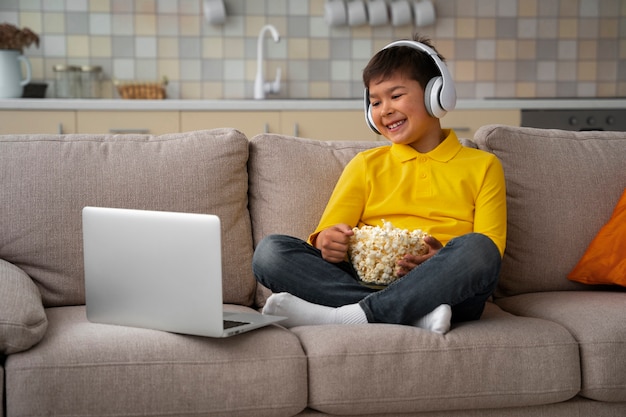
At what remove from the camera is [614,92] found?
4.97 metres

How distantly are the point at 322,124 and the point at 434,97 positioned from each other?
2062mm

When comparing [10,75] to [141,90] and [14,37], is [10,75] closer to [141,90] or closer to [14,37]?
[14,37]

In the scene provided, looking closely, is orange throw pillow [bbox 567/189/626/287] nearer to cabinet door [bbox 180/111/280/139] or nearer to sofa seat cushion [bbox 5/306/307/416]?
sofa seat cushion [bbox 5/306/307/416]

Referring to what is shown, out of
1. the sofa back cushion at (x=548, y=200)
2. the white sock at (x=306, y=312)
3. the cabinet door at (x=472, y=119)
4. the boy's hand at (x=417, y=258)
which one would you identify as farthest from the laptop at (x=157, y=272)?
the cabinet door at (x=472, y=119)

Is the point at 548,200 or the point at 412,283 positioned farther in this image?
the point at 548,200

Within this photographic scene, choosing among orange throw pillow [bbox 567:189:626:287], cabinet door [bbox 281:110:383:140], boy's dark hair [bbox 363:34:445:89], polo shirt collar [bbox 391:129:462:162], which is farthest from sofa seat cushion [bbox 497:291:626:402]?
cabinet door [bbox 281:110:383:140]

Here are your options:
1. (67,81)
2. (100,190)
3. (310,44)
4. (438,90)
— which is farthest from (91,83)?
(438,90)

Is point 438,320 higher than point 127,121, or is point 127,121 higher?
point 127,121

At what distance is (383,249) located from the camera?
196 cm

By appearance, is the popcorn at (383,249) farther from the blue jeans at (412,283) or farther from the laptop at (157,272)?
the laptop at (157,272)

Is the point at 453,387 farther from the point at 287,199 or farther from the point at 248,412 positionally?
the point at 287,199

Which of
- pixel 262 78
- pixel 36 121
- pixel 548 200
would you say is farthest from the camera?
pixel 262 78

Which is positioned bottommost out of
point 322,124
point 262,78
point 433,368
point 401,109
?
point 433,368

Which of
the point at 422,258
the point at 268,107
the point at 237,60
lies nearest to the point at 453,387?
the point at 422,258
